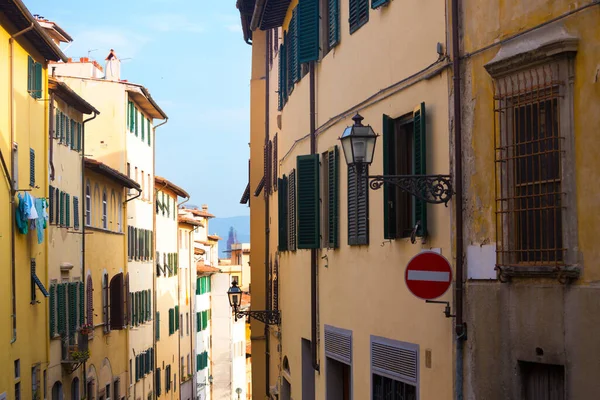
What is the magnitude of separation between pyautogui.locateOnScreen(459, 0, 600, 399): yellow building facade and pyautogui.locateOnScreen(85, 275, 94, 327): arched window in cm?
2825

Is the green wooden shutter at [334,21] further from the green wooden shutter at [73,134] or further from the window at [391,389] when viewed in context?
the green wooden shutter at [73,134]

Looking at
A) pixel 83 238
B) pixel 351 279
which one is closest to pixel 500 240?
pixel 351 279

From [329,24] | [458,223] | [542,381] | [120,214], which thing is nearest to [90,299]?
[120,214]

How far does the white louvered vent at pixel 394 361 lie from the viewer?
1174 cm

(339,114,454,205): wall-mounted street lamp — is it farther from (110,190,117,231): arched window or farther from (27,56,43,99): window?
(110,190,117,231): arched window

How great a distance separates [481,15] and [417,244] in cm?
270

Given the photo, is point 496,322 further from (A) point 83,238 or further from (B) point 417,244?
(A) point 83,238

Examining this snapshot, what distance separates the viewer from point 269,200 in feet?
89.9

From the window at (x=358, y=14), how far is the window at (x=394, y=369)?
392 centimetres

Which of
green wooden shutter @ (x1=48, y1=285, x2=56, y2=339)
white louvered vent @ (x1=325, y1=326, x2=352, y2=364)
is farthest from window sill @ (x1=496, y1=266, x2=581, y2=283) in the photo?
green wooden shutter @ (x1=48, y1=285, x2=56, y2=339)

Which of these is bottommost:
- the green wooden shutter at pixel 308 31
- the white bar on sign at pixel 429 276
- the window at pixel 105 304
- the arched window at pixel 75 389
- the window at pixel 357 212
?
the arched window at pixel 75 389

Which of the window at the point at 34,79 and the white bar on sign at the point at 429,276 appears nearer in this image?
the white bar on sign at the point at 429,276

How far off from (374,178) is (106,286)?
3141cm

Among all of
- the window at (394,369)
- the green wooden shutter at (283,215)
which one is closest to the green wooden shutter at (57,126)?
the green wooden shutter at (283,215)
